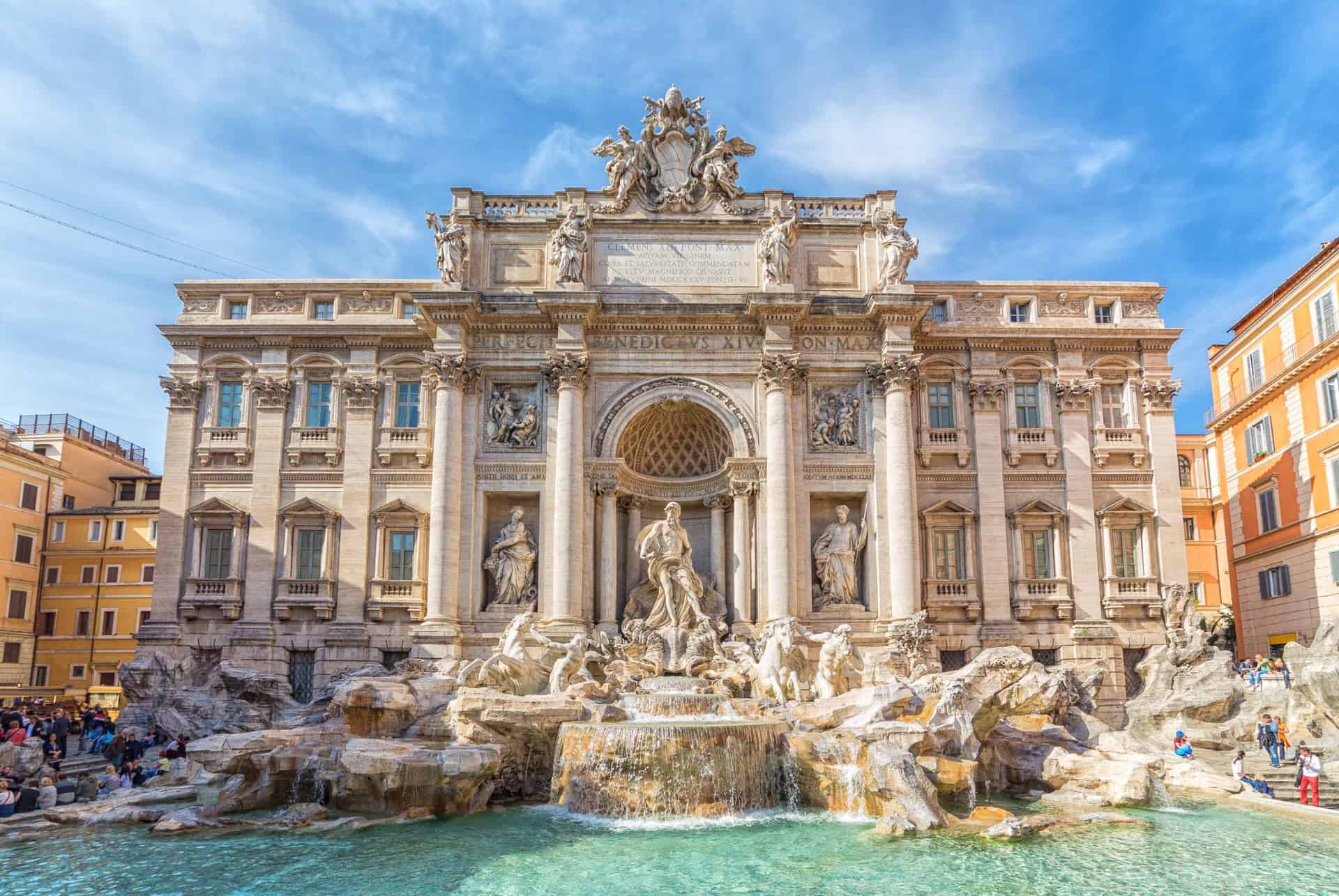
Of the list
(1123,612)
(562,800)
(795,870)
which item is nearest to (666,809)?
(562,800)

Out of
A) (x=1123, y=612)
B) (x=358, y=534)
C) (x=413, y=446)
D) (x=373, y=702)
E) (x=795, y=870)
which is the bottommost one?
(x=795, y=870)

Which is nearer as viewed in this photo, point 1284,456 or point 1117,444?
point 1117,444

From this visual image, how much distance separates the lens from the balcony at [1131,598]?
27094mm

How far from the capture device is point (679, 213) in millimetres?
28250

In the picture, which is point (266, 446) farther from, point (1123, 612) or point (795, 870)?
point (1123, 612)

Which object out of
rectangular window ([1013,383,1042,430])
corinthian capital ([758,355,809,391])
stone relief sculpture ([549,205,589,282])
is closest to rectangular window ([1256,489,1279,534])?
rectangular window ([1013,383,1042,430])

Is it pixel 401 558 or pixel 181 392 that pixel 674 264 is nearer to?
pixel 401 558

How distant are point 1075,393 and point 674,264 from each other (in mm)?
12206

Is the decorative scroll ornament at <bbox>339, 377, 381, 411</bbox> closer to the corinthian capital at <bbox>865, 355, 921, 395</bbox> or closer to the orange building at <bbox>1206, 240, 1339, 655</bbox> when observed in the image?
the corinthian capital at <bbox>865, 355, 921, 395</bbox>

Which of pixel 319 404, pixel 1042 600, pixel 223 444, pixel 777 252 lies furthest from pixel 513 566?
pixel 1042 600

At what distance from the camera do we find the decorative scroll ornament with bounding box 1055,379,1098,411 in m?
28.3

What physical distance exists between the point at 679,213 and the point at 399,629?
14151 millimetres

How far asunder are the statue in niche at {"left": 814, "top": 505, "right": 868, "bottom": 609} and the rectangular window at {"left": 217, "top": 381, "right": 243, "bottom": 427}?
17117mm

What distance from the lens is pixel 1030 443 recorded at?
28125 millimetres
